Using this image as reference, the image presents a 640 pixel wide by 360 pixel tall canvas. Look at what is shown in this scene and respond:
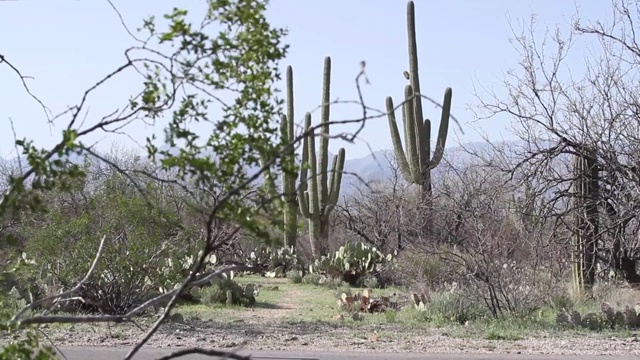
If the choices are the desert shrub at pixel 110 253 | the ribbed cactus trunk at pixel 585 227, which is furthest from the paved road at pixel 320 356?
the ribbed cactus trunk at pixel 585 227

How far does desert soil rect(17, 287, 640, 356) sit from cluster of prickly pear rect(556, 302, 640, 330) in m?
0.83

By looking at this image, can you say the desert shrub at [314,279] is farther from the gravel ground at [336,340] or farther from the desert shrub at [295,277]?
the gravel ground at [336,340]

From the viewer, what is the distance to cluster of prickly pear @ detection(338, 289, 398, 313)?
1811 cm

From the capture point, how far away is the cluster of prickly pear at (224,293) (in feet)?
64.3

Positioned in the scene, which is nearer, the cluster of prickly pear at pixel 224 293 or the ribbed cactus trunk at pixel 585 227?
the ribbed cactus trunk at pixel 585 227

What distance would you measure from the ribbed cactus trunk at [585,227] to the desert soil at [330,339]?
4.76 m

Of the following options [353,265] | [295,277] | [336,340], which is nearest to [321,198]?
[295,277]

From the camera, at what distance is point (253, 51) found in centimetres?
359

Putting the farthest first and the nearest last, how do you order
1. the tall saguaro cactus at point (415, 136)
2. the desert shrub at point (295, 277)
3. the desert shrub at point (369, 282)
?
the desert shrub at point (295, 277) < the tall saguaro cactus at point (415, 136) < the desert shrub at point (369, 282)

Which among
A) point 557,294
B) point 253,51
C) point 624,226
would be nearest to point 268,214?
point 253,51

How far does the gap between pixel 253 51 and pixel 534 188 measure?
50.9 ft

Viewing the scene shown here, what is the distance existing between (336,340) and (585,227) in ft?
22.7

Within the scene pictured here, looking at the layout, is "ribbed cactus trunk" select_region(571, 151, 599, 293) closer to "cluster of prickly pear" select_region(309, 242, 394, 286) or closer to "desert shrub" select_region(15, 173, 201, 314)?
"desert shrub" select_region(15, 173, 201, 314)

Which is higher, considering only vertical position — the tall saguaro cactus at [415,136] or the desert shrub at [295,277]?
the tall saguaro cactus at [415,136]
